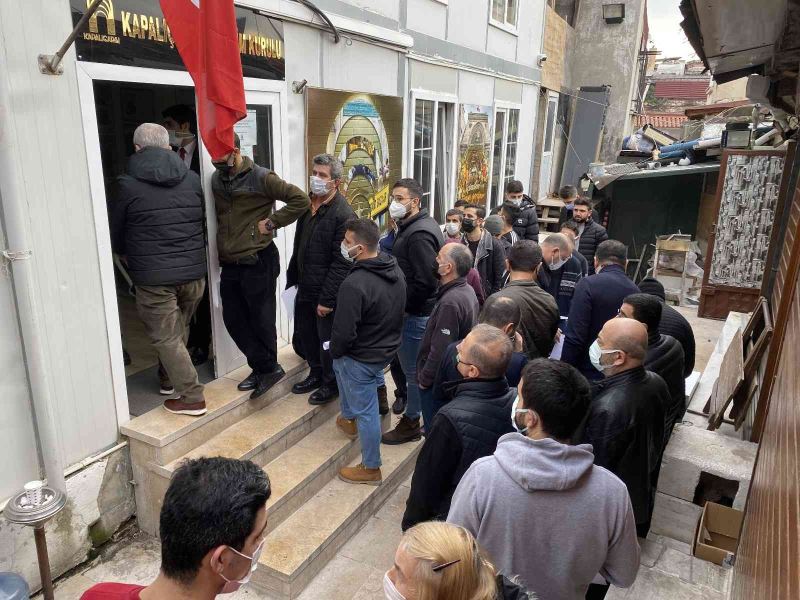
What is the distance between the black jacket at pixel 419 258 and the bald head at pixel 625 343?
202 centimetres

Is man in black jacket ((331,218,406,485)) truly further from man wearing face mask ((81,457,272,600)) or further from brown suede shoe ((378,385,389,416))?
man wearing face mask ((81,457,272,600))

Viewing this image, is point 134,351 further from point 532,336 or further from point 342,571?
point 532,336

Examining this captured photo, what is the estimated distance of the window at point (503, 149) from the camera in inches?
433

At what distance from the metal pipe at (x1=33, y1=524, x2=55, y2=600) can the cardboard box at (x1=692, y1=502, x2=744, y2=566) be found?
11.8 feet

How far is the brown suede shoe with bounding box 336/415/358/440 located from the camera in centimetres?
465

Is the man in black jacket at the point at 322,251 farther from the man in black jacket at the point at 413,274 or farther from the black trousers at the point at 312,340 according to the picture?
the man in black jacket at the point at 413,274

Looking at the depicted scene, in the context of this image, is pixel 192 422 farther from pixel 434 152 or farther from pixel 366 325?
pixel 434 152

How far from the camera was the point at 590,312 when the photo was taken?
424 centimetres

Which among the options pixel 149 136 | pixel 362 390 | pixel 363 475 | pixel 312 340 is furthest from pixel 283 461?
pixel 149 136

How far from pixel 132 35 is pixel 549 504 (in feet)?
11.8

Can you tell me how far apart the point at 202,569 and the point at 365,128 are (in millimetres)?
5549

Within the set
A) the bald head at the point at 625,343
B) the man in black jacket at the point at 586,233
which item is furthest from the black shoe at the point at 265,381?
the man in black jacket at the point at 586,233

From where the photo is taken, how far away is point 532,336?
12.8 feet

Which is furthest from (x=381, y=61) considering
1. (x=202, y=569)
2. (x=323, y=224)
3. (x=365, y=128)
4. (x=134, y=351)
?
(x=202, y=569)
